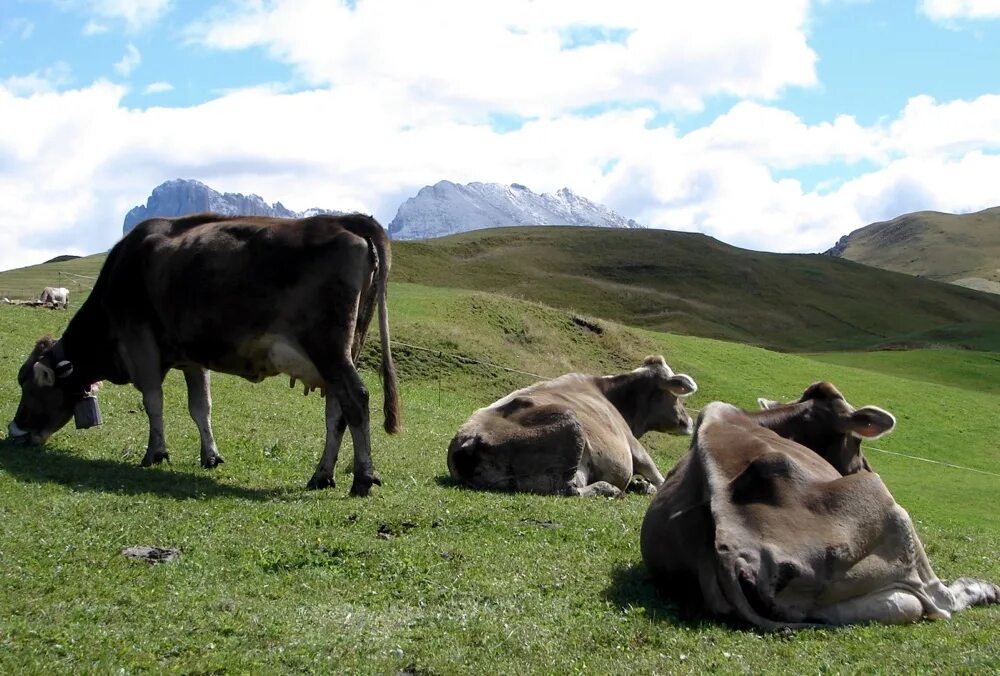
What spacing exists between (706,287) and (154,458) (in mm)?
108216

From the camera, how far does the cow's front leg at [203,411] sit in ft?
53.5

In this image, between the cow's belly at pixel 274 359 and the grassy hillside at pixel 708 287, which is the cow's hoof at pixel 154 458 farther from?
the grassy hillside at pixel 708 287

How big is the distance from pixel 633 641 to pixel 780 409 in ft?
17.6

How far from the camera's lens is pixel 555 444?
16516 millimetres

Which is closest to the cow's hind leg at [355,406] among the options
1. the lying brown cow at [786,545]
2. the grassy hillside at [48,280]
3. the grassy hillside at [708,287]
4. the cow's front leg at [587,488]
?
the cow's front leg at [587,488]

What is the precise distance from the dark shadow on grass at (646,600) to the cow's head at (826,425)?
301 cm

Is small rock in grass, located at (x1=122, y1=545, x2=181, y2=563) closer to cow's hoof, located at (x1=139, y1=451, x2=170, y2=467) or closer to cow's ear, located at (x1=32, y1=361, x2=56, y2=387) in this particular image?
cow's hoof, located at (x1=139, y1=451, x2=170, y2=467)

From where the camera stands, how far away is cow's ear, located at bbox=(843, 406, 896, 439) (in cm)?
1233

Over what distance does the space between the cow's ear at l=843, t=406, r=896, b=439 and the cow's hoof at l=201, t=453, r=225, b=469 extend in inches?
359

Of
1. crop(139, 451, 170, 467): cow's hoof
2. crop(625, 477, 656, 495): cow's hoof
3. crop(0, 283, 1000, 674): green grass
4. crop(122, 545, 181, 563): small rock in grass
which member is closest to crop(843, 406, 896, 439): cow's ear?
crop(0, 283, 1000, 674): green grass

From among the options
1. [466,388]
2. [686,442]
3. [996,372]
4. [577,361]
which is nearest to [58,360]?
[466,388]

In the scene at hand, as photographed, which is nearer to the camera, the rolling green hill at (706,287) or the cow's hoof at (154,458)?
the cow's hoof at (154,458)

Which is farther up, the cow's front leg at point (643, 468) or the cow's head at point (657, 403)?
the cow's head at point (657, 403)

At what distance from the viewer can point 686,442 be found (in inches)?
1235
